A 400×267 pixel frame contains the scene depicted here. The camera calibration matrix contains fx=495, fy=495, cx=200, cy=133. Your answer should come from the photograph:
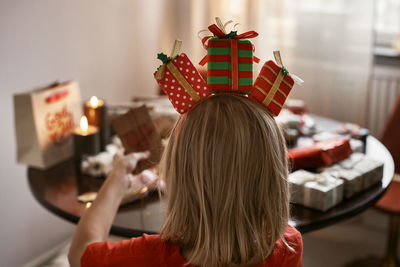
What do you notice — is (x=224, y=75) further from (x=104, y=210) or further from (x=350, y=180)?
(x=350, y=180)

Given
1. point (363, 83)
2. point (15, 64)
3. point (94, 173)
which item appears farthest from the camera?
point (363, 83)

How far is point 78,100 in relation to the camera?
1825 mm

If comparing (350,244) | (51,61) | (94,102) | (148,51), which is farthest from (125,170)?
(350,244)

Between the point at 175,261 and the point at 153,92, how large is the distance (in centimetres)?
202

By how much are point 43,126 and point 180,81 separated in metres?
0.84

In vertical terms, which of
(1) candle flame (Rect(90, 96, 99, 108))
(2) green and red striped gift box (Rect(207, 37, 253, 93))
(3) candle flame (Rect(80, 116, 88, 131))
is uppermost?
(2) green and red striped gift box (Rect(207, 37, 253, 93))

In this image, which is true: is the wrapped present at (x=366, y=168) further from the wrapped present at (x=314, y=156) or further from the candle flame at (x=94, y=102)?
the candle flame at (x=94, y=102)

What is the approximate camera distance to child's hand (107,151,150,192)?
4.49 ft

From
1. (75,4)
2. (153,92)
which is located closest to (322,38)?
(153,92)

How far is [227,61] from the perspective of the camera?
983 millimetres

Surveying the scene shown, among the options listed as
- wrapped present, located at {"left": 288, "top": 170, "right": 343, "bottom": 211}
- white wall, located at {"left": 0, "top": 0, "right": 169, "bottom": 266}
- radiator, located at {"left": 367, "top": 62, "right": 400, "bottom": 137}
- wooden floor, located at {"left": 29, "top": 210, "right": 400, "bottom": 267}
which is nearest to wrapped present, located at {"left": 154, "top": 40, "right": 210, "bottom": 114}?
wrapped present, located at {"left": 288, "top": 170, "right": 343, "bottom": 211}

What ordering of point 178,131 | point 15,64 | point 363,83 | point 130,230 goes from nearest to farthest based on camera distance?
1. point 178,131
2. point 130,230
3. point 15,64
4. point 363,83

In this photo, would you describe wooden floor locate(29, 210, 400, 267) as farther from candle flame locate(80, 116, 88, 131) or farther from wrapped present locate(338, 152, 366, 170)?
candle flame locate(80, 116, 88, 131)

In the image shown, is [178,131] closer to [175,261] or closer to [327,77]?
[175,261]
